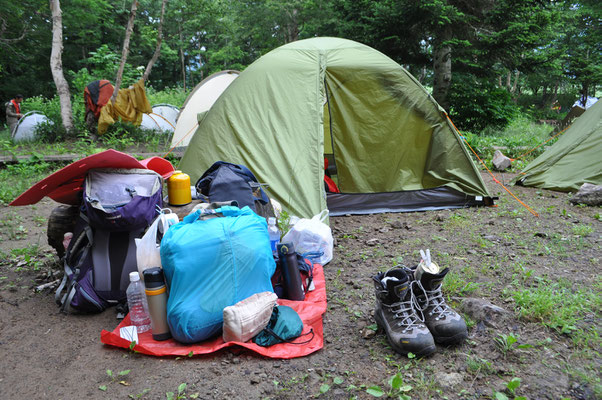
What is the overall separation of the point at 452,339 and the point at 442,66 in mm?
→ 9241

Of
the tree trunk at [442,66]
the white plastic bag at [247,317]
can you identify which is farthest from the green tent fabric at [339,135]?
the tree trunk at [442,66]

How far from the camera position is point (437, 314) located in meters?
2.25

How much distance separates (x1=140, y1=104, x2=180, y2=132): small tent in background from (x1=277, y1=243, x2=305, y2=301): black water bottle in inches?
333

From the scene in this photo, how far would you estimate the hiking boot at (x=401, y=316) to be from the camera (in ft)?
6.95

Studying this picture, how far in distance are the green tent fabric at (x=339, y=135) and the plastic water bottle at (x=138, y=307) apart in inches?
74.1

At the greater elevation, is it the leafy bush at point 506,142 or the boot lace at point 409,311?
the boot lace at point 409,311

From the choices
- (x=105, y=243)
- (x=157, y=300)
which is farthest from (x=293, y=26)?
(x=157, y=300)

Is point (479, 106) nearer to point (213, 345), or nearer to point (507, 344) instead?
point (507, 344)

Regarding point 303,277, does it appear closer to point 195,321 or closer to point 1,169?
point 195,321

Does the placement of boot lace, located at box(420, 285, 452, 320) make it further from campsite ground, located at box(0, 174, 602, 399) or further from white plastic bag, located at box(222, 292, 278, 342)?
white plastic bag, located at box(222, 292, 278, 342)

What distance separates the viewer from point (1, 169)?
721 cm

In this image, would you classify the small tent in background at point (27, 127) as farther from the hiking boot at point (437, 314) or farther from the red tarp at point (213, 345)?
the hiking boot at point (437, 314)

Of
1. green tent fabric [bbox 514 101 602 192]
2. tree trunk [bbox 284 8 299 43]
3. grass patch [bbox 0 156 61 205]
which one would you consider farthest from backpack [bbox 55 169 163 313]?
tree trunk [bbox 284 8 299 43]

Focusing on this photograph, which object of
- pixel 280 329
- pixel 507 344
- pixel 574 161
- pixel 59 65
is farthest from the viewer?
pixel 59 65
